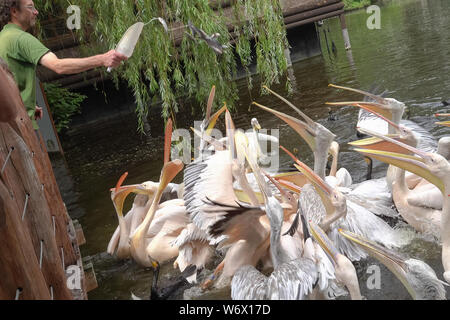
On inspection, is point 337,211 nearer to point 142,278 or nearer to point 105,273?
point 142,278

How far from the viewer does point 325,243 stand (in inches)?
104

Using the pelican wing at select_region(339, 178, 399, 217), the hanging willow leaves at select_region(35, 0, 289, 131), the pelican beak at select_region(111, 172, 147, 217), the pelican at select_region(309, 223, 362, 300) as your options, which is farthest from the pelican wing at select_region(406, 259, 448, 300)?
the hanging willow leaves at select_region(35, 0, 289, 131)

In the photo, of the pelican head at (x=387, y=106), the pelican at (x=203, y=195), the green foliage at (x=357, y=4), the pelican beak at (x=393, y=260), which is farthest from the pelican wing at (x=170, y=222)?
the green foliage at (x=357, y=4)

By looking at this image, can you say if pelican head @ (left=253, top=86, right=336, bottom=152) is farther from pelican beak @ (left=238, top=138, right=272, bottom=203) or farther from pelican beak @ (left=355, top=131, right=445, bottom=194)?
pelican beak @ (left=355, top=131, right=445, bottom=194)

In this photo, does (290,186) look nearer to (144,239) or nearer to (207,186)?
(207,186)

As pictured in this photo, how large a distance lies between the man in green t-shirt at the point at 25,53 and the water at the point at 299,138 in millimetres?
1511

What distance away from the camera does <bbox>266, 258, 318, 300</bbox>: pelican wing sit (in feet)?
7.81

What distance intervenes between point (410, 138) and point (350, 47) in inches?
376

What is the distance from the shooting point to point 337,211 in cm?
298

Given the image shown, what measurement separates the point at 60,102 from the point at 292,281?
748 centimetres

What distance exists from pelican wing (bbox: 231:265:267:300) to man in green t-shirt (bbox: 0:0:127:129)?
1400mm

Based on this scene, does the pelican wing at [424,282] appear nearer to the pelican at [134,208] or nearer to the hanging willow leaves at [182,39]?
the pelican at [134,208]

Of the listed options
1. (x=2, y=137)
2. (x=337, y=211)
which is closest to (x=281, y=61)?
(x=337, y=211)

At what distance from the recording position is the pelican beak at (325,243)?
2512mm
